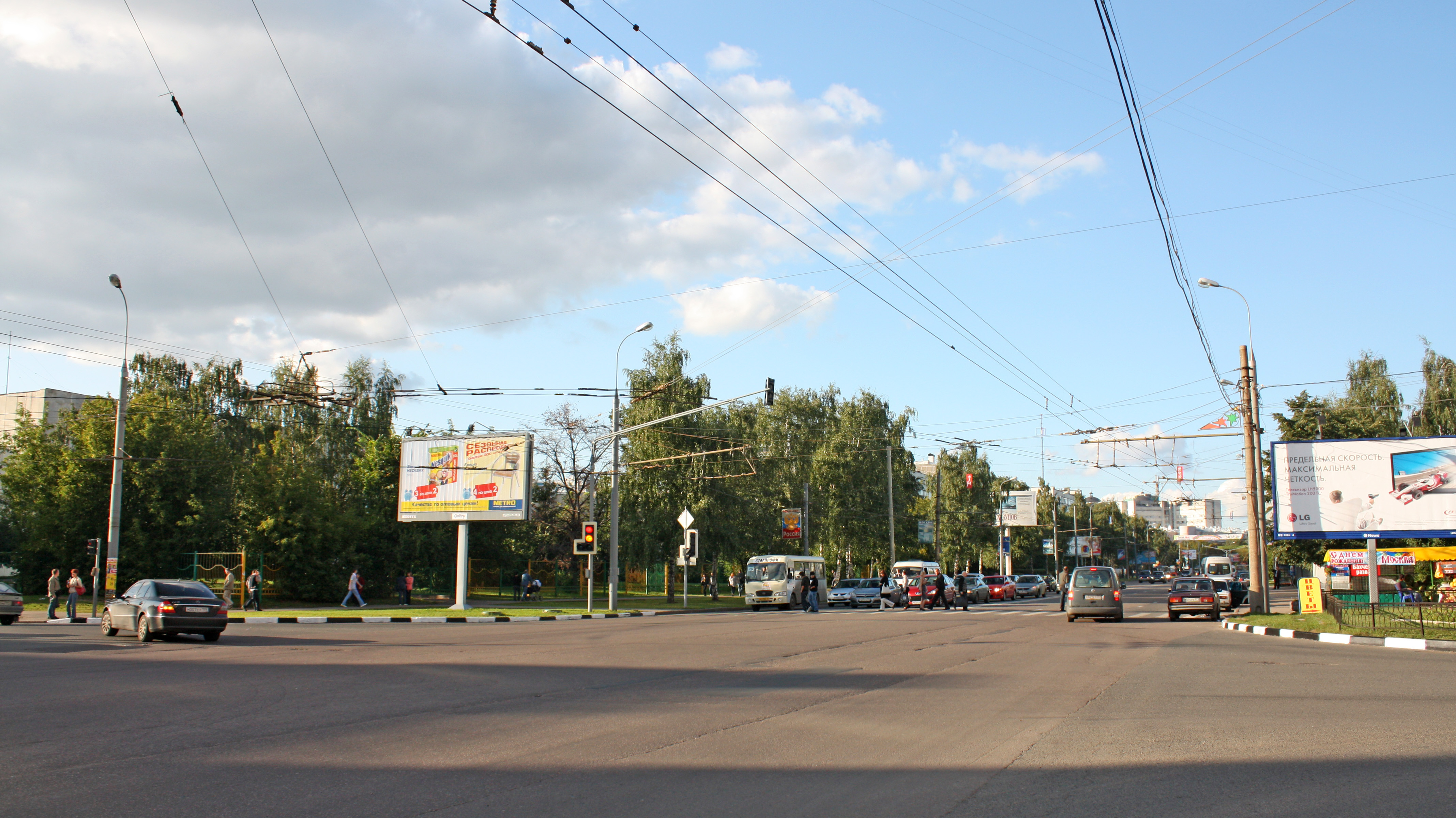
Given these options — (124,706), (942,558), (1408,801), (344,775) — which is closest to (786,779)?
(344,775)

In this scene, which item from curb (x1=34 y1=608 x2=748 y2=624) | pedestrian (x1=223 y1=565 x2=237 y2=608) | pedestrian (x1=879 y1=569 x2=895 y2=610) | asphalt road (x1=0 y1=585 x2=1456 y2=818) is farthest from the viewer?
pedestrian (x1=879 y1=569 x2=895 y2=610)

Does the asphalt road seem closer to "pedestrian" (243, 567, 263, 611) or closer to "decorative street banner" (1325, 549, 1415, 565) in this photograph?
"pedestrian" (243, 567, 263, 611)

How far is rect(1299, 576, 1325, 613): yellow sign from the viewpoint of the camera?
2977cm

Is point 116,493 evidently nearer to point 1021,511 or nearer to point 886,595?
point 886,595

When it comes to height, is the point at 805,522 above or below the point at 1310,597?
above

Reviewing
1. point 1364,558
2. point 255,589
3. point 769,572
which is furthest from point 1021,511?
point 255,589

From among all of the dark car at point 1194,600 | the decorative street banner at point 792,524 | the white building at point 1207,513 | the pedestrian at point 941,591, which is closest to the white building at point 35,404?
the decorative street banner at point 792,524

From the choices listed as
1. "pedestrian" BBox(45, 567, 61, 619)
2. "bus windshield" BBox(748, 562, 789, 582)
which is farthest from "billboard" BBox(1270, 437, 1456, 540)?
"pedestrian" BBox(45, 567, 61, 619)

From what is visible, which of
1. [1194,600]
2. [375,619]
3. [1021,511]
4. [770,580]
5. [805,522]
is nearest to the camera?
[1194,600]

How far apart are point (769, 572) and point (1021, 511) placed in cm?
3337

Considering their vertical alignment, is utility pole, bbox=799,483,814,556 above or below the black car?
above

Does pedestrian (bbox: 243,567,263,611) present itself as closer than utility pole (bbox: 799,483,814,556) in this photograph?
Yes

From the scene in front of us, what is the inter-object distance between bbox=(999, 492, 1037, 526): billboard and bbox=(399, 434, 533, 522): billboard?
42.8 meters

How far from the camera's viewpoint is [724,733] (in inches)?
360
